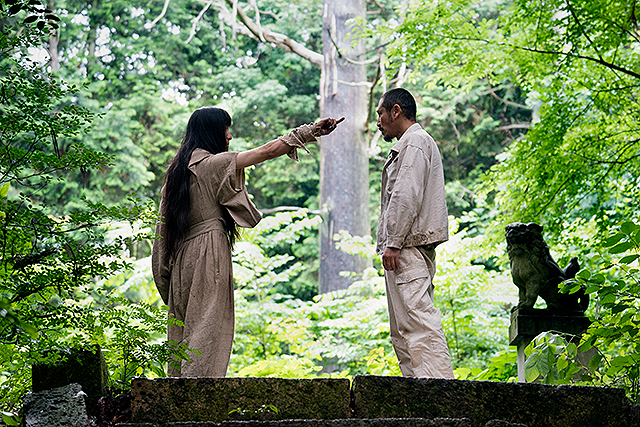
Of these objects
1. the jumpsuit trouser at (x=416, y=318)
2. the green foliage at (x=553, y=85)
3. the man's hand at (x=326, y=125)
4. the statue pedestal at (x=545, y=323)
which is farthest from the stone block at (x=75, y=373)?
the green foliage at (x=553, y=85)

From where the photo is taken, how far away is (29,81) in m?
2.99

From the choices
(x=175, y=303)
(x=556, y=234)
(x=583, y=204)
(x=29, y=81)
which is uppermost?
(x=583, y=204)

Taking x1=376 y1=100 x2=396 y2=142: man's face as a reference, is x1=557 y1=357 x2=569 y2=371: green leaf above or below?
below

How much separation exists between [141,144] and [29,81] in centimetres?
1490

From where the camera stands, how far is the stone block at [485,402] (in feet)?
8.60

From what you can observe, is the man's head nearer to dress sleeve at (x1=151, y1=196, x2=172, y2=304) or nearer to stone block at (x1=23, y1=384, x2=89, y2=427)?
dress sleeve at (x1=151, y1=196, x2=172, y2=304)

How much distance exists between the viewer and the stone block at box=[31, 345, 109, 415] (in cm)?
262

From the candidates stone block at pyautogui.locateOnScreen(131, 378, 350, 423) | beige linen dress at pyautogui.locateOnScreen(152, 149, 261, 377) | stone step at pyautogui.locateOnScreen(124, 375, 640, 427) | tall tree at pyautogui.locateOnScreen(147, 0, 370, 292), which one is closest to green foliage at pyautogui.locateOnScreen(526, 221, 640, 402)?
stone step at pyautogui.locateOnScreen(124, 375, 640, 427)

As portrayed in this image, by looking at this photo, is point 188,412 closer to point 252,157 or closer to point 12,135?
point 12,135

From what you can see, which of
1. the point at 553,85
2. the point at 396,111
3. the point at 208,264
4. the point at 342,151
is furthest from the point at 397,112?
the point at 342,151

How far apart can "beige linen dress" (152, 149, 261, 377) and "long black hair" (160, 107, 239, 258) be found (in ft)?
0.15

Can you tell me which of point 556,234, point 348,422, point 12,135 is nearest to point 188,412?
point 348,422

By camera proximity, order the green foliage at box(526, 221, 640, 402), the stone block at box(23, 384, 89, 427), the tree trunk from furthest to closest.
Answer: the tree trunk < the green foliage at box(526, 221, 640, 402) < the stone block at box(23, 384, 89, 427)

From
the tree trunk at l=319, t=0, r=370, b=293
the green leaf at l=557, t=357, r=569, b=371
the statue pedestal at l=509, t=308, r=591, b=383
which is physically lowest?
the green leaf at l=557, t=357, r=569, b=371
